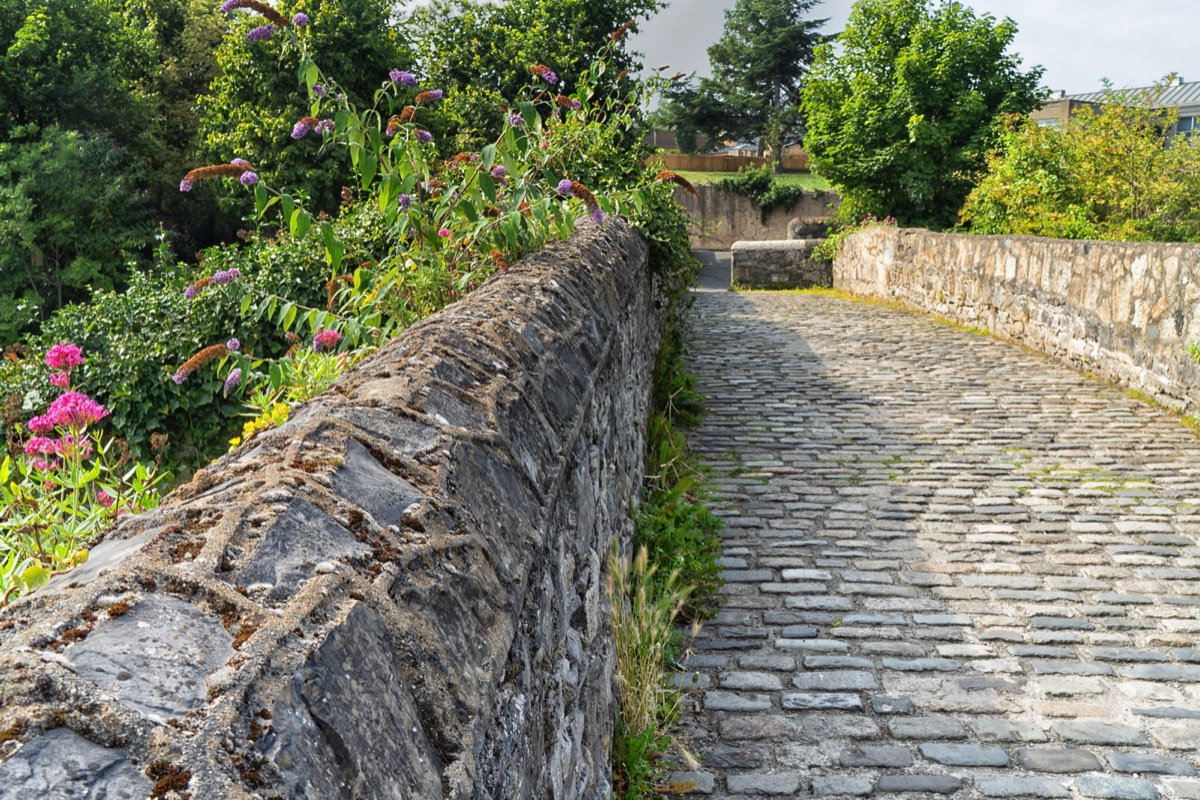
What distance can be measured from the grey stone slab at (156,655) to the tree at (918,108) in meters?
28.3

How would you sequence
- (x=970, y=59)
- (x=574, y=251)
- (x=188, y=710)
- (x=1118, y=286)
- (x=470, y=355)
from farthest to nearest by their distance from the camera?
1. (x=970, y=59)
2. (x=1118, y=286)
3. (x=574, y=251)
4. (x=470, y=355)
5. (x=188, y=710)

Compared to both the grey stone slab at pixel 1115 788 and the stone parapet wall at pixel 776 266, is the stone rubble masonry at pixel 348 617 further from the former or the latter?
the stone parapet wall at pixel 776 266

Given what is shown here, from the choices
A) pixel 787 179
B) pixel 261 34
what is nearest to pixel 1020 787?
pixel 261 34

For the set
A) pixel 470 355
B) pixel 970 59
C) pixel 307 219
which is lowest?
pixel 470 355

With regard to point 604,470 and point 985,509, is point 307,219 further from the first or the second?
point 985,509

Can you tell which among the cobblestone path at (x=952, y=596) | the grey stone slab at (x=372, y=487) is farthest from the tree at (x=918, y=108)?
the grey stone slab at (x=372, y=487)

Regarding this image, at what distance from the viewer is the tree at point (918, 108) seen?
27281 mm

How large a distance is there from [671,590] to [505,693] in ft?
11.7

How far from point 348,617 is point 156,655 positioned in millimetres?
235

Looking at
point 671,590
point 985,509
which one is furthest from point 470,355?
point 985,509

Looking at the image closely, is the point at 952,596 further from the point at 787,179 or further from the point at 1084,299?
the point at 787,179

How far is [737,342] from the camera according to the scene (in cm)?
1303

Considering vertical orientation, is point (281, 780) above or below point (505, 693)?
above

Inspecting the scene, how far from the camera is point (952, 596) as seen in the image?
5.33 metres
